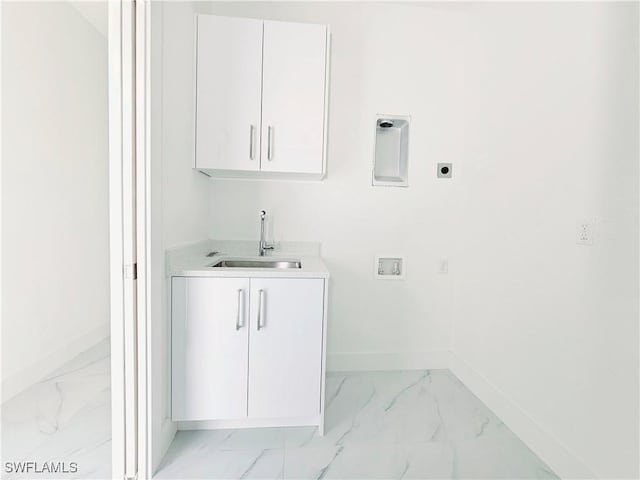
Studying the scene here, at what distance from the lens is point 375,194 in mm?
2336

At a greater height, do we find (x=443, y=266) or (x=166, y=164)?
(x=166, y=164)

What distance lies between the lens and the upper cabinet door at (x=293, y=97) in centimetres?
184

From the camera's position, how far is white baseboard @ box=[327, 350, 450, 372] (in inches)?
93.0

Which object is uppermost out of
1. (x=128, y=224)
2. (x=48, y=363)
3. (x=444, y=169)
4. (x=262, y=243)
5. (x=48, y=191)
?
(x=444, y=169)

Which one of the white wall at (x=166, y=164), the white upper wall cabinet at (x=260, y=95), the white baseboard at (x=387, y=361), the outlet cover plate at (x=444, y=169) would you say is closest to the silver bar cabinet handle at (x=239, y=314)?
the white wall at (x=166, y=164)

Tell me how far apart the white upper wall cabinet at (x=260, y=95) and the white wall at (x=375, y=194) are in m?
0.37

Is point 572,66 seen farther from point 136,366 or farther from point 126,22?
point 136,366

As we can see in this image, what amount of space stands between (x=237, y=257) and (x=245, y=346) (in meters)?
0.72

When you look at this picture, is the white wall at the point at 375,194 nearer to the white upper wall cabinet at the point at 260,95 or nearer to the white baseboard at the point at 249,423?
the white upper wall cabinet at the point at 260,95

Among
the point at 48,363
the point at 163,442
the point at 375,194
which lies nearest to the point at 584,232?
the point at 375,194

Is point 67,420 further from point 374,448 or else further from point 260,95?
point 260,95

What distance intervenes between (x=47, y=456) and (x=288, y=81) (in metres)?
2.26

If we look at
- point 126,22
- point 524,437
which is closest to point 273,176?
point 126,22

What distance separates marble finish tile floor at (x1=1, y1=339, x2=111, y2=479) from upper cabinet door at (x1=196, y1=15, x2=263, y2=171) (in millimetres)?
1219
